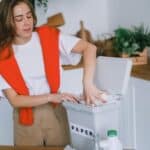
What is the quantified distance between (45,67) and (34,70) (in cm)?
5

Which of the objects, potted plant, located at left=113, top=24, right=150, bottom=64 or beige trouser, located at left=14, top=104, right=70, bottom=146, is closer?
beige trouser, located at left=14, top=104, right=70, bottom=146

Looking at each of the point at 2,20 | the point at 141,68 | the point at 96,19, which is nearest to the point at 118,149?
the point at 2,20

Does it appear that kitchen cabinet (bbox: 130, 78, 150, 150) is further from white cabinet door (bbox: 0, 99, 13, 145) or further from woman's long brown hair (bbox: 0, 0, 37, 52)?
A: woman's long brown hair (bbox: 0, 0, 37, 52)

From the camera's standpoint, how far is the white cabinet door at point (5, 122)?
9.44ft

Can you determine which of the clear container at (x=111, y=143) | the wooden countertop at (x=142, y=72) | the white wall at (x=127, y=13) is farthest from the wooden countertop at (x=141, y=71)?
the clear container at (x=111, y=143)

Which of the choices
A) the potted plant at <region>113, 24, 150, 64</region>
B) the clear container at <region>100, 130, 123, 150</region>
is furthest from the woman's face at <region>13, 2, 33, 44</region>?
the potted plant at <region>113, 24, 150, 64</region>

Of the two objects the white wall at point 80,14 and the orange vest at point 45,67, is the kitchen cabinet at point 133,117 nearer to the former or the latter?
the orange vest at point 45,67

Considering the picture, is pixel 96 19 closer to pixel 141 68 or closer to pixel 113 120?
pixel 141 68

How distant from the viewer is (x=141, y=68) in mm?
2805

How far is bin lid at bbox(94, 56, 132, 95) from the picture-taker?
1681 mm

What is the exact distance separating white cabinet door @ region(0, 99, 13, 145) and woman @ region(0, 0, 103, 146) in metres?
1.02

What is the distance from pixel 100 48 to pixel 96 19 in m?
0.36

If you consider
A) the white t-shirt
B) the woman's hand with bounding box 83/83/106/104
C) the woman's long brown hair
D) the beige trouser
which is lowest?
the beige trouser

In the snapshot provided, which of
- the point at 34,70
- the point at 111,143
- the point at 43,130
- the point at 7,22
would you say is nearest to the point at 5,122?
the point at 43,130
